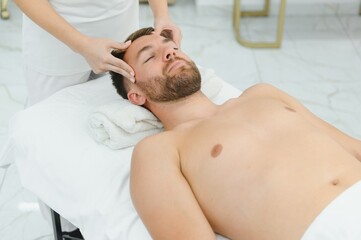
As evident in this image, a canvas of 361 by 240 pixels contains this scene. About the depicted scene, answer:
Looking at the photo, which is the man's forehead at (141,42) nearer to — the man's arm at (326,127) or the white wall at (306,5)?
the man's arm at (326,127)

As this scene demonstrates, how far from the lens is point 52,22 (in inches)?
64.3

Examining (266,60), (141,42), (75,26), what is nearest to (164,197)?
(141,42)

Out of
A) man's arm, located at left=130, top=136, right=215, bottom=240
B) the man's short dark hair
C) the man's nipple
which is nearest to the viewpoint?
man's arm, located at left=130, top=136, right=215, bottom=240

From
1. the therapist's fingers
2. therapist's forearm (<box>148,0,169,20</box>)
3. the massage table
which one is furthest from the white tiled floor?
therapist's forearm (<box>148,0,169,20</box>)

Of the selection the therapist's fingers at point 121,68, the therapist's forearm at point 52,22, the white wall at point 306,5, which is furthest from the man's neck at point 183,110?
the white wall at point 306,5

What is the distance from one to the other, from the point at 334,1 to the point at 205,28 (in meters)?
0.92

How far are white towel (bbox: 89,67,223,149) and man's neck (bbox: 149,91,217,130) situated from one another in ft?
0.14

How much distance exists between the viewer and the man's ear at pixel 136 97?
1711mm

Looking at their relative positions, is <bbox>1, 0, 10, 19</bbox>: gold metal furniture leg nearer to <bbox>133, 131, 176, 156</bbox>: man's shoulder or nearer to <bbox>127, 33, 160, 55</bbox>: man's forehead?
<bbox>127, 33, 160, 55</bbox>: man's forehead

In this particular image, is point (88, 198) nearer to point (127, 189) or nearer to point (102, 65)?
point (127, 189)

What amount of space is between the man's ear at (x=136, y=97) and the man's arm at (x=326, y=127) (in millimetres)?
374

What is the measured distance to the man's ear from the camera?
171cm

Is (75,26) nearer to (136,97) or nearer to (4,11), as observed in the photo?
(136,97)

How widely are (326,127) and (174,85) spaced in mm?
481
